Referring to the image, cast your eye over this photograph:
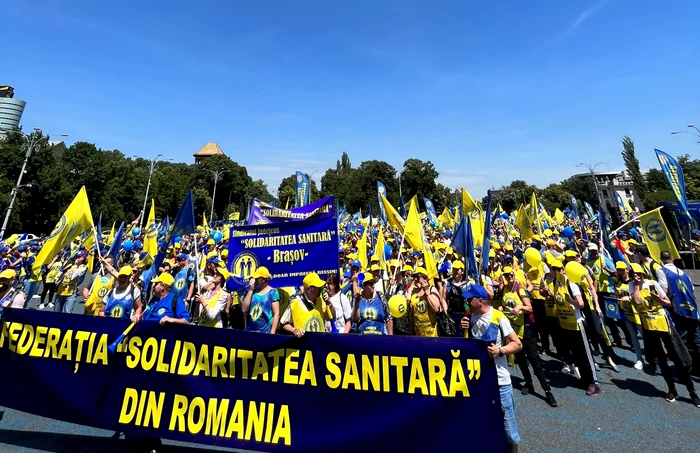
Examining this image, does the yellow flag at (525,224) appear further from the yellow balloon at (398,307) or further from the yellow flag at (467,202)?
the yellow balloon at (398,307)

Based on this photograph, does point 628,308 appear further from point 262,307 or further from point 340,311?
point 262,307

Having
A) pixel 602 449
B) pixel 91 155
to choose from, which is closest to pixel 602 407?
pixel 602 449

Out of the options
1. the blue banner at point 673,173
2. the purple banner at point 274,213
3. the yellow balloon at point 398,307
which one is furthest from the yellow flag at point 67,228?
the blue banner at point 673,173

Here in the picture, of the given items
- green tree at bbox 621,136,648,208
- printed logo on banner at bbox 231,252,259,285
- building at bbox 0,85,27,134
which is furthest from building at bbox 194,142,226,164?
printed logo on banner at bbox 231,252,259,285

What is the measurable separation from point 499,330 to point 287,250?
322cm

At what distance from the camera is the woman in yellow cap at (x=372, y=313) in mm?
4719

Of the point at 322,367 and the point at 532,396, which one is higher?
the point at 322,367

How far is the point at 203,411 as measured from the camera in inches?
141

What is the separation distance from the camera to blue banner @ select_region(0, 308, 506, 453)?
3.29 m

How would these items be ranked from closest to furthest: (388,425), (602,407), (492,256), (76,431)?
1. (388,425)
2. (76,431)
3. (602,407)
4. (492,256)

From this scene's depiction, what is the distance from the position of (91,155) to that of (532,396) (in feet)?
181

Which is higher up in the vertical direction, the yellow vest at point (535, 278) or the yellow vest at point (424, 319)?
the yellow vest at point (535, 278)

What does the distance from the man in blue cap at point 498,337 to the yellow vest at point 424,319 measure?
1.29 metres

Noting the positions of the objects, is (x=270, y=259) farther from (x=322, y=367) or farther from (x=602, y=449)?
(x=602, y=449)
